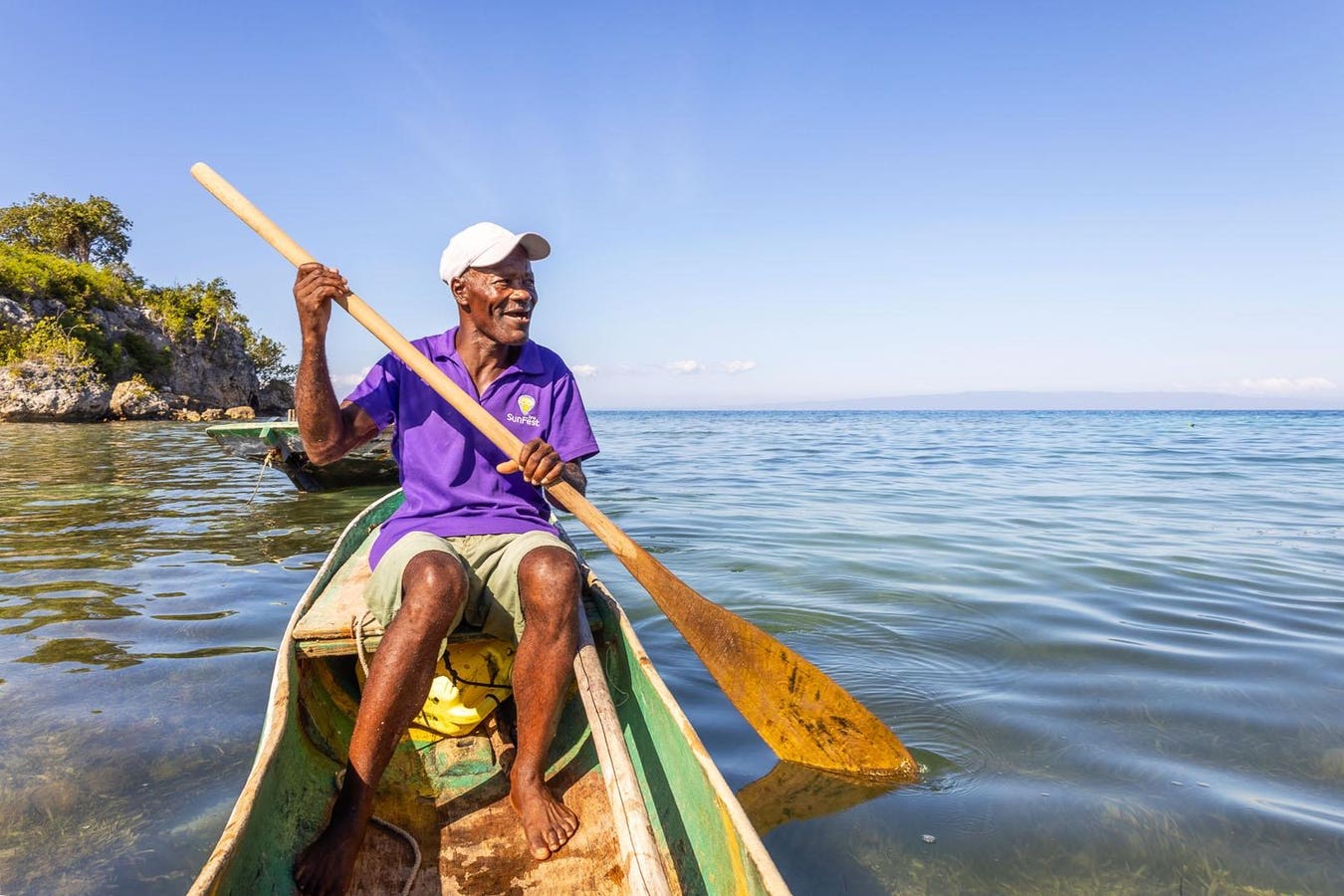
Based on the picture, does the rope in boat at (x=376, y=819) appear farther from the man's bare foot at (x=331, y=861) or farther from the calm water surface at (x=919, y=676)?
the calm water surface at (x=919, y=676)

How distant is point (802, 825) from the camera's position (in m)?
2.78

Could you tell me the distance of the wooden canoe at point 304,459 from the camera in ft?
30.0

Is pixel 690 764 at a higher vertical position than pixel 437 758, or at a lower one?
higher

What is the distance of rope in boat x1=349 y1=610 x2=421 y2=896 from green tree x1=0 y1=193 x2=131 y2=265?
5407cm

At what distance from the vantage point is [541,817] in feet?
7.55

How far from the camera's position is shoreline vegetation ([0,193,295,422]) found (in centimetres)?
3180

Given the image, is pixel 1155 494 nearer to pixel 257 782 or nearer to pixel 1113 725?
pixel 1113 725

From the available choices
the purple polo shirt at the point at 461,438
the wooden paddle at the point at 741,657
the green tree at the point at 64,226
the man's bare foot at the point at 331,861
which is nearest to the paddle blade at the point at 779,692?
the wooden paddle at the point at 741,657

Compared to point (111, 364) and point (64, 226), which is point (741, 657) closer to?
point (111, 364)

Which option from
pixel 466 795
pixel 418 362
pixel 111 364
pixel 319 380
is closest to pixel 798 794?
pixel 466 795

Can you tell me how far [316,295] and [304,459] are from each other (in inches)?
332

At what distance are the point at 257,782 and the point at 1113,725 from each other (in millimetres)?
3432

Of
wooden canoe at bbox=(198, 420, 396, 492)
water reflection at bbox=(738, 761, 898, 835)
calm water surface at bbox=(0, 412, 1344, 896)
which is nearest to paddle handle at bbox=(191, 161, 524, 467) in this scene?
water reflection at bbox=(738, 761, 898, 835)

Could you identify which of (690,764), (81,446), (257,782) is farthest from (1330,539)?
(81,446)
